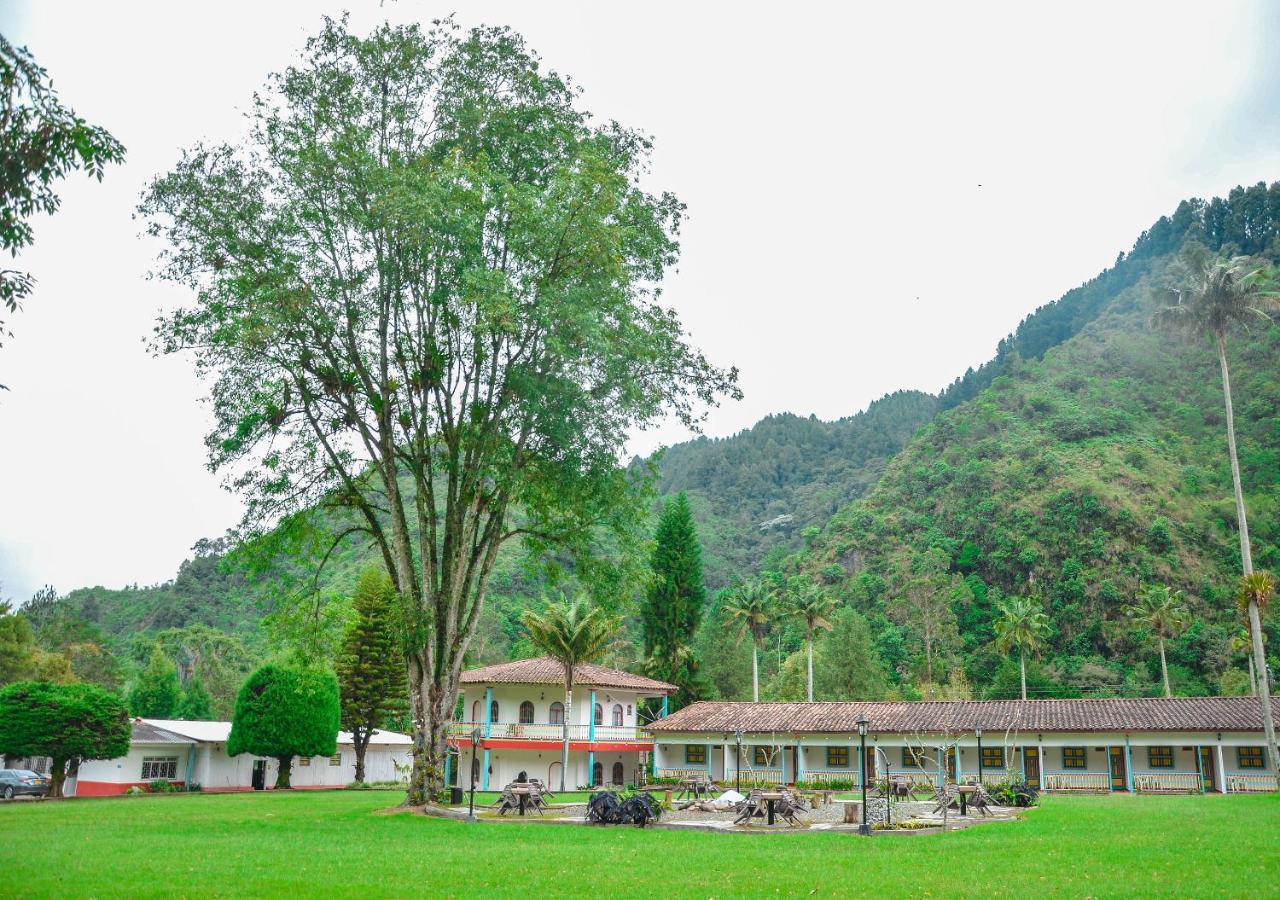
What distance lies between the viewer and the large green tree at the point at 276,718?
41906 millimetres

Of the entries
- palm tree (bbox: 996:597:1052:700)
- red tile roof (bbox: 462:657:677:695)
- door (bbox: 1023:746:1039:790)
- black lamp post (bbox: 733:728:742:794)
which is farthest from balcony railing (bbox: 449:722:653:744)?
palm tree (bbox: 996:597:1052:700)

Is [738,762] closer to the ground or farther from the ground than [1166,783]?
farther from the ground

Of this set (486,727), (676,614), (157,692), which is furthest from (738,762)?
(157,692)

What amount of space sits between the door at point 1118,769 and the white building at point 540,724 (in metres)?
20.5

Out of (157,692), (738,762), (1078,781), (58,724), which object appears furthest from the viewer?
(157,692)

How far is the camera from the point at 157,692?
60.9 metres

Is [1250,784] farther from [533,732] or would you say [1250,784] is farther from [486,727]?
[486,727]

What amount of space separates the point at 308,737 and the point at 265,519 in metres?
22.3

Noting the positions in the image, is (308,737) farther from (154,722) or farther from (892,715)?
(892,715)

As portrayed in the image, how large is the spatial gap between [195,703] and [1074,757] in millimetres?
52782

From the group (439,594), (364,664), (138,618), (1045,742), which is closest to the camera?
(439,594)

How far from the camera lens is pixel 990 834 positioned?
19125mm

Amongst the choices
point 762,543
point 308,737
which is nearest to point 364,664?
point 308,737

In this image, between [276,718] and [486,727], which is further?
[486,727]
